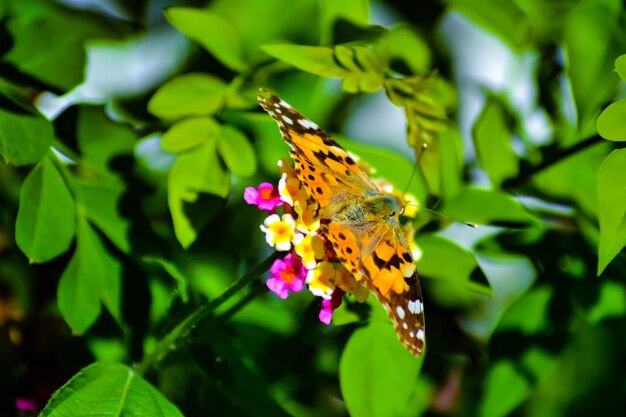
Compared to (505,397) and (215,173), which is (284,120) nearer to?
(215,173)

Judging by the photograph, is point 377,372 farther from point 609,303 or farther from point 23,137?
point 23,137

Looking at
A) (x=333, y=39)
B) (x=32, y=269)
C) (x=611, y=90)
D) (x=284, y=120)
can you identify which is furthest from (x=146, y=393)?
(x=611, y=90)

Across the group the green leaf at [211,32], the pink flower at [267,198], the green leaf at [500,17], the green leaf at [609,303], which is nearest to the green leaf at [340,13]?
the green leaf at [211,32]

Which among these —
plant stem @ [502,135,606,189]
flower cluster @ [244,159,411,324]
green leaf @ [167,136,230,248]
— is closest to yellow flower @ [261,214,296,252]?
flower cluster @ [244,159,411,324]

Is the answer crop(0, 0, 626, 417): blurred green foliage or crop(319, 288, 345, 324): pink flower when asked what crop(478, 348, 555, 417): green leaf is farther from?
crop(319, 288, 345, 324): pink flower

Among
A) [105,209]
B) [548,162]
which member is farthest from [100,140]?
[548,162]
